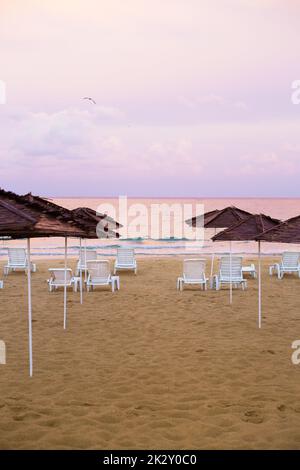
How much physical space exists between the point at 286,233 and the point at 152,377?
8.20 ft

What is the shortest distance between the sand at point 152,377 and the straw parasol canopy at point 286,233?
1.56m

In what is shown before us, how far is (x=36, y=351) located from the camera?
24.7ft

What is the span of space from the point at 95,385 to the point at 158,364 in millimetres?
1075

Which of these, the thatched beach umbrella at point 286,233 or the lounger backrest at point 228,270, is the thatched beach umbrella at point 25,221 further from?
the lounger backrest at point 228,270

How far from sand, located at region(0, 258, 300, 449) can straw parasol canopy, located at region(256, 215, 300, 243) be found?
1561mm

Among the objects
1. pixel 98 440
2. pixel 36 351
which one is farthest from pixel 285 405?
pixel 36 351

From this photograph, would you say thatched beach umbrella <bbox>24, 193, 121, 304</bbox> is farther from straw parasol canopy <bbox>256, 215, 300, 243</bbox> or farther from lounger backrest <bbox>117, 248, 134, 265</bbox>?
lounger backrest <bbox>117, 248, 134, 265</bbox>

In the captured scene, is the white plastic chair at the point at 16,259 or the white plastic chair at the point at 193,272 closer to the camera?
the white plastic chair at the point at 193,272

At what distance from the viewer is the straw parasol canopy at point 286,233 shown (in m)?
6.78

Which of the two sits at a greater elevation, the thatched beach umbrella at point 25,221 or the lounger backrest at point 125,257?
the thatched beach umbrella at point 25,221

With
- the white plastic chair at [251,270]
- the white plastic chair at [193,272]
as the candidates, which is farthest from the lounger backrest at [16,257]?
the white plastic chair at [251,270]

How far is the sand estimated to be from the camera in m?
4.72

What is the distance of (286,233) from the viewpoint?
23.0 ft

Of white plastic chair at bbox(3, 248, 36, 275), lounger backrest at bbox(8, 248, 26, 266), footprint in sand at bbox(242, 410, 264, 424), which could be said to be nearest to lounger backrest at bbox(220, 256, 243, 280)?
white plastic chair at bbox(3, 248, 36, 275)
